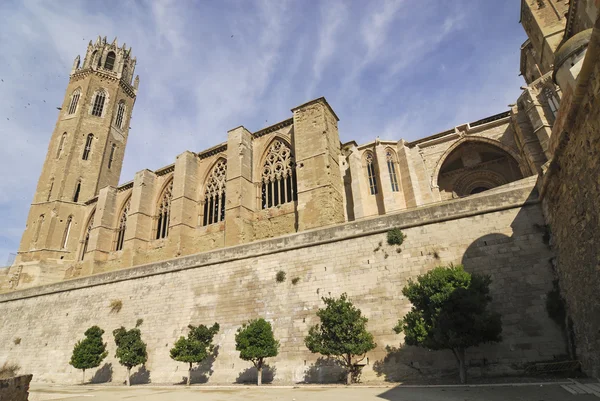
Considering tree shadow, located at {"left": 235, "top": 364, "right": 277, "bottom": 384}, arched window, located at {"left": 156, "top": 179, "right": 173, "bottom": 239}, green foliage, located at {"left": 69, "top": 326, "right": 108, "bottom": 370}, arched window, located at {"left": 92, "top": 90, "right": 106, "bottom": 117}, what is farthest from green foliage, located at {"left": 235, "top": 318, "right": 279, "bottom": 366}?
arched window, located at {"left": 92, "top": 90, "right": 106, "bottom": 117}

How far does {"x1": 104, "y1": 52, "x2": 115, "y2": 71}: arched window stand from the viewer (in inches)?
1351

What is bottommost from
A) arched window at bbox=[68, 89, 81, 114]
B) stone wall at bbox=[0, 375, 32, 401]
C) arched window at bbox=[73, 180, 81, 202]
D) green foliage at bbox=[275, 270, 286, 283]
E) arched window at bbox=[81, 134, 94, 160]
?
stone wall at bbox=[0, 375, 32, 401]

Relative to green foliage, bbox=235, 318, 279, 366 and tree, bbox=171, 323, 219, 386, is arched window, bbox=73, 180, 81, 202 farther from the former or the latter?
green foliage, bbox=235, 318, 279, 366

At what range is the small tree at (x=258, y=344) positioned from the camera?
9438mm

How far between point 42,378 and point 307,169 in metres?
15.5

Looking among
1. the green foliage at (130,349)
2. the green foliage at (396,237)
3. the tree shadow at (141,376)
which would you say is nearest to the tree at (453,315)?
the green foliage at (396,237)

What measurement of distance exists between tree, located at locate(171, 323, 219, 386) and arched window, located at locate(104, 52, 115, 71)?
33350 millimetres

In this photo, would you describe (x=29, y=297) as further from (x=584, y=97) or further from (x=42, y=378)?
(x=584, y=97)

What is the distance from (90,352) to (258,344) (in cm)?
773

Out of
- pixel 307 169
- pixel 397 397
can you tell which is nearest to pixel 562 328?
pixel 397 397

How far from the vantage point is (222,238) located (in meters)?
19.3

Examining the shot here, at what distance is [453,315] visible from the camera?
280 inches

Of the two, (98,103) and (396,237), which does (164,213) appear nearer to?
(98,103)

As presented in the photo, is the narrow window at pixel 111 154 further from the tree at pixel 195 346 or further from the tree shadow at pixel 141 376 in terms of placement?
the tree at pixel 195 346
